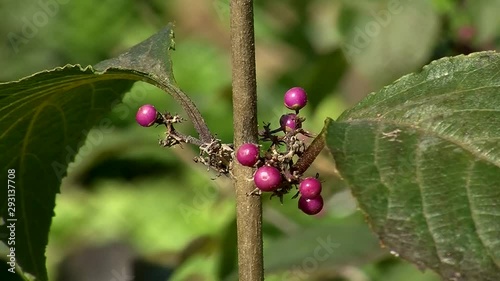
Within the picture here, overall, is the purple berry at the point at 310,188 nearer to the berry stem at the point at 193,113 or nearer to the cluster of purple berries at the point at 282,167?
the cluster of purple berries at the point at 282,167

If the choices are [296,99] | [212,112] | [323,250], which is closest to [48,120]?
[296,99]

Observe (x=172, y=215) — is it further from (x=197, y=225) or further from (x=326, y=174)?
(x=326, y=174)

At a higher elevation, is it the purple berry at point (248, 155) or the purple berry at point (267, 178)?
the purple berry at point (248, 155)

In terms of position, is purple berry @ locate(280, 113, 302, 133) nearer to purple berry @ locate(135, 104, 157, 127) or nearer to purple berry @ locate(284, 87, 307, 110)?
purple berry @ locate(284, 87, 307, 110)

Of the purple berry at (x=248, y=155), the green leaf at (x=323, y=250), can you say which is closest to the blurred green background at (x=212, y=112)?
the green leaf at (x=323, y=250)

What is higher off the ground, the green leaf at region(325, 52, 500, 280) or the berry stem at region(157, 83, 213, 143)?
the berry stem at region(157, 83, 213, 143)

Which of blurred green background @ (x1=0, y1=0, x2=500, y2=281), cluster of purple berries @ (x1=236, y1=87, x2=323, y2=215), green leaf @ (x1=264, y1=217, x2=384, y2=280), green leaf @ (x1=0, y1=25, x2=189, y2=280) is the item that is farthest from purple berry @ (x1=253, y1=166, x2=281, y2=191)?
green leaf @ (x1=264, y1=217, x2=384, y2=280)
